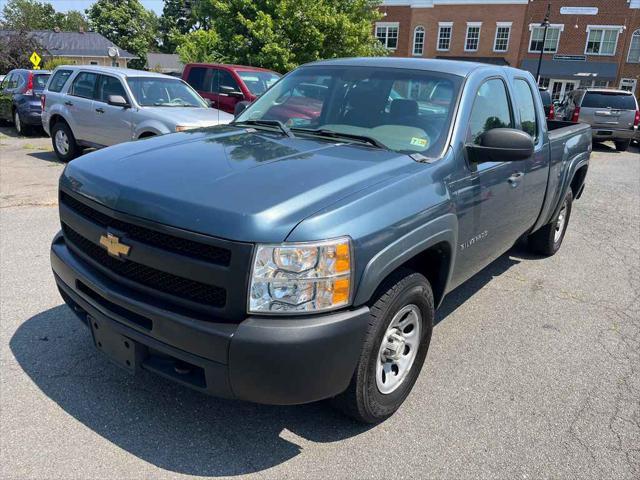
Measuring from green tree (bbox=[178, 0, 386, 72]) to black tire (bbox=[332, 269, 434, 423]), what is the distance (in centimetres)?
1778

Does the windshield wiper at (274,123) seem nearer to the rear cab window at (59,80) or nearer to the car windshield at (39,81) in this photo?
the rear cab window at (59,80)

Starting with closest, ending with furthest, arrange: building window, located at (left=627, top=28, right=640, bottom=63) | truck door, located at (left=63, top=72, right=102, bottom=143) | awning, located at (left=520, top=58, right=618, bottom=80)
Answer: truck door, located at (left=63, top=72, right=102, bottom=143) → building window, located at (left=627, top=28, right=640, bottom=63) → awning, located at (left=520, top=58, right=618, bottom=80)

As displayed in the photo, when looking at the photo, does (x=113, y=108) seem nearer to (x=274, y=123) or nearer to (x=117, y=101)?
(x=117, y=101)

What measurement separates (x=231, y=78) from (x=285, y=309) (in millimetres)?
10451

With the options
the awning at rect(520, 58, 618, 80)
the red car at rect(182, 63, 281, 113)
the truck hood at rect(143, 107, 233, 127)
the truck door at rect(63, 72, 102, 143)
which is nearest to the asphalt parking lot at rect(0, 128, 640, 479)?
the truck hood at rect(143, 107, 233, 127)

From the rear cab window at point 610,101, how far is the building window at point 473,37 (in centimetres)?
2716

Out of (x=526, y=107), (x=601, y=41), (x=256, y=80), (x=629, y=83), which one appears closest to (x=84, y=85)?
(x=256, y=80)

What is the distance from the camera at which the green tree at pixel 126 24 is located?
71875 millimetres

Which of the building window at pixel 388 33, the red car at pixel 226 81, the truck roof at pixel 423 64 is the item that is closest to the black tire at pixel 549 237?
the truck roof at pixel 423 64

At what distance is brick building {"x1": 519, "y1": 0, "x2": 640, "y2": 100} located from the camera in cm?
3888

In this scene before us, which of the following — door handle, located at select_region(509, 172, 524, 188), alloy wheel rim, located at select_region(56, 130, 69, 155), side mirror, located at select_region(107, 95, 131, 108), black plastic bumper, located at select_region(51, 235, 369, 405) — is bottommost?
alloy wheel rim, located at select_region(56, 130, 69, 155)

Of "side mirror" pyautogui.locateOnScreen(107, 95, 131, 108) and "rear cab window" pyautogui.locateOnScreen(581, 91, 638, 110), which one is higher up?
"side mirror" pyautogui.locateOnScreen(107, 95, 131, 108)

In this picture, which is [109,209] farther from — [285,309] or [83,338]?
[83,338]

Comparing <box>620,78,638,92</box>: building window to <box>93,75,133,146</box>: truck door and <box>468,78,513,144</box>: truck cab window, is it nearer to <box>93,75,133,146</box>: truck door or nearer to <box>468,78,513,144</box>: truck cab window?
<box>93,75,133,146</box>: truck door
